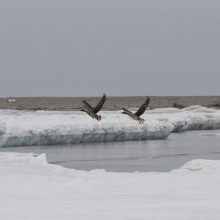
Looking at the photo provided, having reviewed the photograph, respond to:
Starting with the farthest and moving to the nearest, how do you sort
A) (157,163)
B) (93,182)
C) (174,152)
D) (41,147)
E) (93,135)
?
(93,135)
(41,147)
(174,152)
(157,163)
(93,182)

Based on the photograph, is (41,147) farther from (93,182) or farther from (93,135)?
(93,182)

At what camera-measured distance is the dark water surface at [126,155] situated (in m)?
15.8

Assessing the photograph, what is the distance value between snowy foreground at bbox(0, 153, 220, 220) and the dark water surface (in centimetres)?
520

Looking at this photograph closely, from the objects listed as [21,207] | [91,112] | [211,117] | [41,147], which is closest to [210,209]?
[21,207]

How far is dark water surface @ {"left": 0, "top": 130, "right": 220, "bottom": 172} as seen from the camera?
15.8m

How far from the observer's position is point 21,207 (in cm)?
667

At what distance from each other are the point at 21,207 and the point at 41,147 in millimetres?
15919

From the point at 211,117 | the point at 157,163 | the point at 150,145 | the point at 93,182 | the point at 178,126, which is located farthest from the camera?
the point at 211,117

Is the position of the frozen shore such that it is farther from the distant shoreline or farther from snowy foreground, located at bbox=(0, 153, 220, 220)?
snowy foreground, located at bbox=(0, 153, 220, 220)

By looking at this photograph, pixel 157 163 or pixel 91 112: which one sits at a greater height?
pixel 91 112

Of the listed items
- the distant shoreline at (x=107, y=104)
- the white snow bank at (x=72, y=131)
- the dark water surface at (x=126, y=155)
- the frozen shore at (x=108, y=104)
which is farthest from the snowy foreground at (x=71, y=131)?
the frozen shore at (x=108, y=104)

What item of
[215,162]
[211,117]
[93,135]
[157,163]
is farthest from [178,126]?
[215,162]

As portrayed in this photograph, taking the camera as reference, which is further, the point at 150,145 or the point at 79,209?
the point at 150,145

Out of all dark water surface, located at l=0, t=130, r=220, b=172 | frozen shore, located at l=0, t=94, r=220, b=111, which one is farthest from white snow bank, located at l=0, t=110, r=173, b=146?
frozen shore, located at l=0, t=94, r=220, b=111
